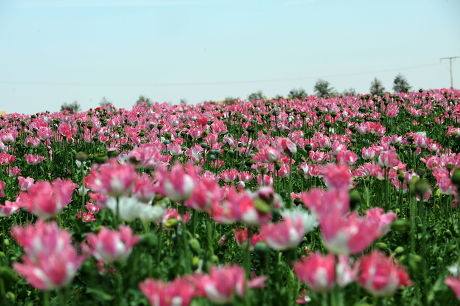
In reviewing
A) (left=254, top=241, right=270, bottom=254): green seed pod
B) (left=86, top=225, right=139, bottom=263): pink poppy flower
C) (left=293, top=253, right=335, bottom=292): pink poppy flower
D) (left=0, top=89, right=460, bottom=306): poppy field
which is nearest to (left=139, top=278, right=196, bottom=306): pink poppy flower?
(left=0, top=89, right=460, bottom=306): poppy field

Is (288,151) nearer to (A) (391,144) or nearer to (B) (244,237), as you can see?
(B) (244,237)

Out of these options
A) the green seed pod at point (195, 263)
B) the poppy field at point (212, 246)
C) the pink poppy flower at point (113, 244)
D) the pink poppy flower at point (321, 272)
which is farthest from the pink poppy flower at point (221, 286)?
the green seed pod at point (195, 263)

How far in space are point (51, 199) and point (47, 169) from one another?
510 centimetres

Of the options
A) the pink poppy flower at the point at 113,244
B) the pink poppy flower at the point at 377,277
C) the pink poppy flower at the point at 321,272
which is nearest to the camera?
the pink poppy flower at the point at 321,272

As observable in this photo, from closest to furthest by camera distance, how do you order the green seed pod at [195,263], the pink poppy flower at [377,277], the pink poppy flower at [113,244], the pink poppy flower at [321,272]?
the pink poppy flower at [321,272]
the pink poppy flower at [377,277]
the pink poppy flower at [113,244]
the green seed pod at [195,263]

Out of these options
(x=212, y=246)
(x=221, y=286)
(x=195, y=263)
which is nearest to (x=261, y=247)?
(x=195, y=263)

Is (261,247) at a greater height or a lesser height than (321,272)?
lesser

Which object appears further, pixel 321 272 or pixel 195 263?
pixel 195 263

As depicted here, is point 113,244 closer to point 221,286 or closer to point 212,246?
point 221,286

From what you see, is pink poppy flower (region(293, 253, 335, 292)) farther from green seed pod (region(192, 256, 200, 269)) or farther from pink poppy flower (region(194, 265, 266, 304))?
green seed pod (region(192, 256, 200, 269))

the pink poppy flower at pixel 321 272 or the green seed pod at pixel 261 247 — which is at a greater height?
the pink poppy flower at pixel 321 272

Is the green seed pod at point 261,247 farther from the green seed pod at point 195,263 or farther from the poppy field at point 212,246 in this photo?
the green seed pod at point 195,263

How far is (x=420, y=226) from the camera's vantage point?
3121mm

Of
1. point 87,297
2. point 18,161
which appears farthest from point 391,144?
point 18,161
